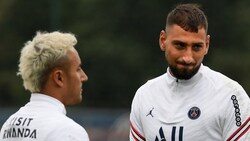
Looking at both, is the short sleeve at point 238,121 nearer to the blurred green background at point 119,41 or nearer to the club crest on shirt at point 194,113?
the club crest on shirt at point 194,113

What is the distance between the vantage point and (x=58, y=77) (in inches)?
196

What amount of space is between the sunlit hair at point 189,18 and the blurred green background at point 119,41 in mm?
13258

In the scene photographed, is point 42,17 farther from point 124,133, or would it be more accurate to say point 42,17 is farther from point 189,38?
point 189,38

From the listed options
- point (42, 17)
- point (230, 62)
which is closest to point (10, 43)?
point (42, 17)

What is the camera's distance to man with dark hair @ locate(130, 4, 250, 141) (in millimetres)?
5508

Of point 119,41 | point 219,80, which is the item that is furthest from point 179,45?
point 119,41

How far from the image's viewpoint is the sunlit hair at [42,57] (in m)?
4.96

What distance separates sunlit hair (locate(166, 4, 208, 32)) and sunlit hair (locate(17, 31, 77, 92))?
2.79 ft

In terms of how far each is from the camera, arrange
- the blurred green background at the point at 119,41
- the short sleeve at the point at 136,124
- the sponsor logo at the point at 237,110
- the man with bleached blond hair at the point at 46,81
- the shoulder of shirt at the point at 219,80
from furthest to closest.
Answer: the blurred green background at the point at 119,41 < the short sleeve at the point at 136,124 < the shoulder of shirt at the point at 219,80 < the sponsor logo at the point at 237,110 < the man with bleached blond hair at the point at 46,81

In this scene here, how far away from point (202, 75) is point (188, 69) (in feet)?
0.76

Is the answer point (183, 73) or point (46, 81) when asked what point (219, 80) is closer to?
point (183, 73)

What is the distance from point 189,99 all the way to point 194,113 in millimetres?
134

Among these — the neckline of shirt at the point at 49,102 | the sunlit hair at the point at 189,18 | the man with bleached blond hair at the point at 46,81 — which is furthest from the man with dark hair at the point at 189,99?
the neckline of shirt at the point at 49,102

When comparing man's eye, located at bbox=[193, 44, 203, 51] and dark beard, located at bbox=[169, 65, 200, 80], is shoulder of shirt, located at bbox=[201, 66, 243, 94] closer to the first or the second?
dark beard, located at bbox=[169, 65, 200, 80]
